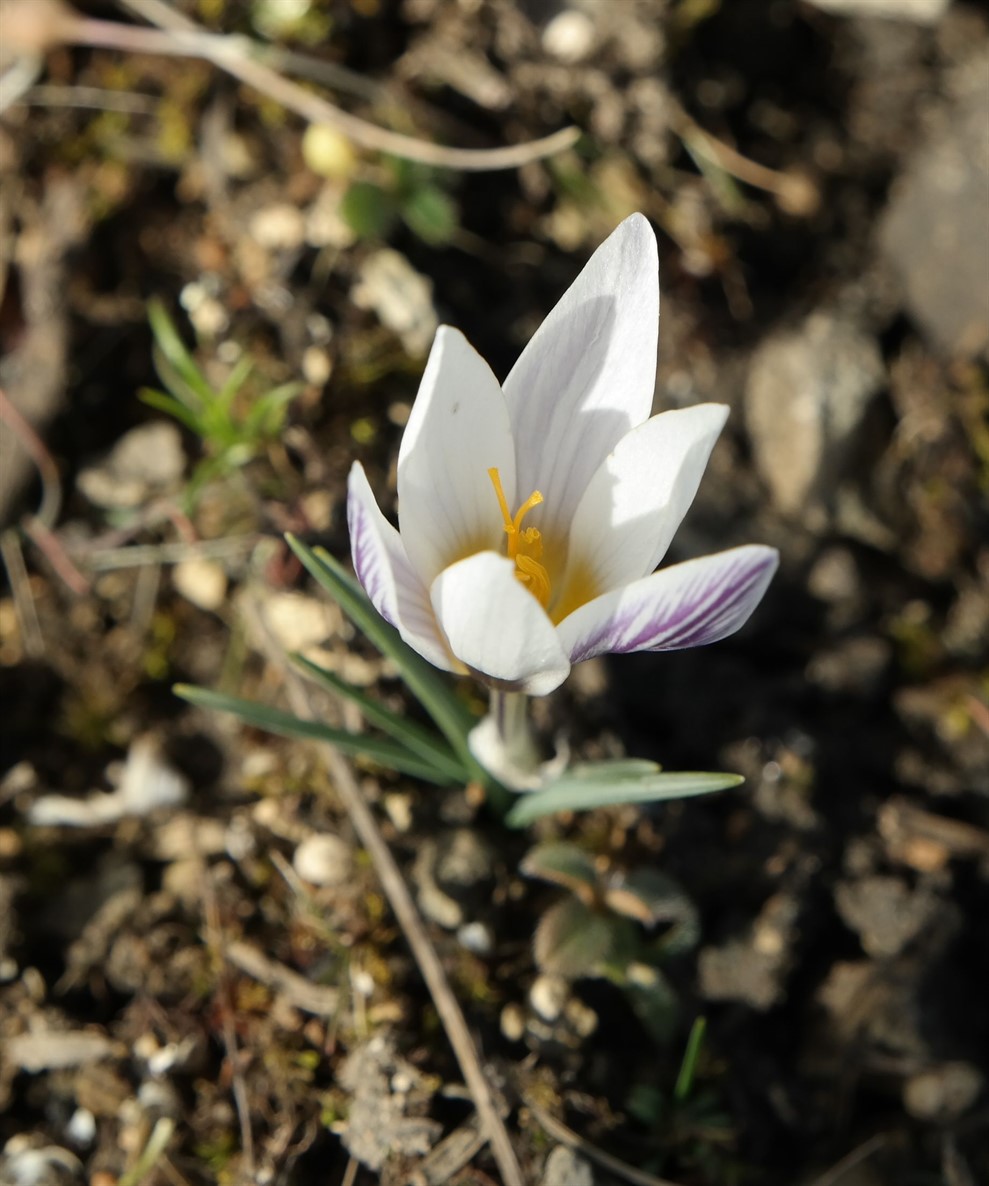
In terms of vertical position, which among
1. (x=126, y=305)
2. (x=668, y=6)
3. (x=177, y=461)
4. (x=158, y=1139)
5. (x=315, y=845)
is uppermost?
(x=668, y=6)

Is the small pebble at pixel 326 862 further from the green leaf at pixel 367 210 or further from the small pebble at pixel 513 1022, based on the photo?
the green leaf at pixel 367 210

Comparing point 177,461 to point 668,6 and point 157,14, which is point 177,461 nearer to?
point 157,14

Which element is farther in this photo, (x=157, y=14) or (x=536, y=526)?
(x=157, y=14)

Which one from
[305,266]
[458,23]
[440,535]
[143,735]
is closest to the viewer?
[440,535]

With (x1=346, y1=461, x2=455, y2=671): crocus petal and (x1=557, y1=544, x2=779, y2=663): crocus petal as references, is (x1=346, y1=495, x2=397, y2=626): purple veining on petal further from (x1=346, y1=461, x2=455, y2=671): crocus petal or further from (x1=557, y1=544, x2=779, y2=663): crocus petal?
(x1=557, y1=544, x2=779, y2=663): crocus petal

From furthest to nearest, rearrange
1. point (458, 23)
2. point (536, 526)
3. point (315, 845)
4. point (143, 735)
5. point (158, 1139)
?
point (458, 23), point (143, 735), point (315, 845), point (158, 1139), point (536, 526)

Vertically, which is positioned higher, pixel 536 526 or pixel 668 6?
pixel 668 6

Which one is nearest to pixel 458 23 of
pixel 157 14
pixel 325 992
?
pixel 157 14

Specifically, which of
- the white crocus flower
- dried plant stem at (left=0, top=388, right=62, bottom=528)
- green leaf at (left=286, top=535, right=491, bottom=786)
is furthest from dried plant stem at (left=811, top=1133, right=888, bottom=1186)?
dried plant stem at (left=0, top=388, right=62, bottom=528)
